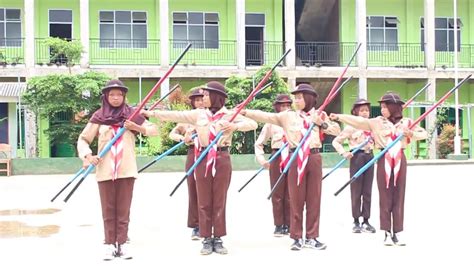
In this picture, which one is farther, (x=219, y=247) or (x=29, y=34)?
(x=29, y=34)

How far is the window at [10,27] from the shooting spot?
83.9 feet

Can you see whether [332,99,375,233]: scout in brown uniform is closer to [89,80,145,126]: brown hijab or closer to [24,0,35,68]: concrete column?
[89,80,145,126]: brown hijab

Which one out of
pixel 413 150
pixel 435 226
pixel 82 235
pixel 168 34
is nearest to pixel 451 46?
pixel 413 150

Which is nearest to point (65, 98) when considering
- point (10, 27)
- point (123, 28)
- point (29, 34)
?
point (29, 34)

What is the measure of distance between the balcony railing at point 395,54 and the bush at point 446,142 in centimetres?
338

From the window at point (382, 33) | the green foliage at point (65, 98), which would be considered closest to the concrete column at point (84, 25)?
the green foliage at point (65, 98)

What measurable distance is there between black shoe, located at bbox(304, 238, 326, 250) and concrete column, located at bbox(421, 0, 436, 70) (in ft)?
69.9

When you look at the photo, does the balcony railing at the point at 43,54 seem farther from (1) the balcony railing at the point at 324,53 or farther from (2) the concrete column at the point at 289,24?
(1) the balcony railing at the point at 324,53

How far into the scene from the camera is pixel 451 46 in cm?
2856

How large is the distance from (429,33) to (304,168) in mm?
21977

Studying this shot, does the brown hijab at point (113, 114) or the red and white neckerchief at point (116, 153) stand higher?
the brown hijab at point (113, 114)

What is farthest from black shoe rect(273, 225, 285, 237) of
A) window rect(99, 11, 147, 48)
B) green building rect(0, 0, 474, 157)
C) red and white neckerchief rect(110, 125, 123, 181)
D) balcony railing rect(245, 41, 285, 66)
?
window rect(99, 11, 147, 48)

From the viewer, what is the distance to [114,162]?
20.4 ft

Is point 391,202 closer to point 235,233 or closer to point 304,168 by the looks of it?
point 304,168
